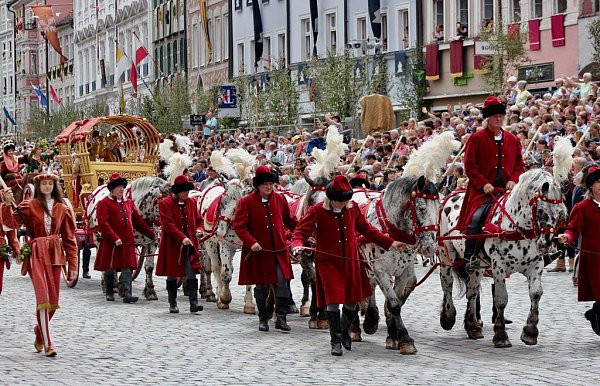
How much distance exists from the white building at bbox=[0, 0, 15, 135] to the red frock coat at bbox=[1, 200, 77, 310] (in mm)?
110410

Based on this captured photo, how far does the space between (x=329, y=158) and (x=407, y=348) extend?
12.3 ft

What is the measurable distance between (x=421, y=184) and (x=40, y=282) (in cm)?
381

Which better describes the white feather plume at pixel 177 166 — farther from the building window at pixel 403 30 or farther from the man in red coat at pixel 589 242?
the building window at pixel 403 30

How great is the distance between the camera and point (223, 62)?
2467 inches

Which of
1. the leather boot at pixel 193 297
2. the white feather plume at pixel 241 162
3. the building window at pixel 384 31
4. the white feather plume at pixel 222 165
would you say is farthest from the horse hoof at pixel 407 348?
the building window at pixel 384 31

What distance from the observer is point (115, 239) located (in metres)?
19.5

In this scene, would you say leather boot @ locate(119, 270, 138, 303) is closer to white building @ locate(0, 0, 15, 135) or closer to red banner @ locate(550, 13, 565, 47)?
red banner @ locate(550, 13, 565, 47)

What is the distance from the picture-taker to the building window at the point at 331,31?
49.8 meters

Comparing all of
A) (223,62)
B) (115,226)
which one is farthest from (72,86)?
(115,226)

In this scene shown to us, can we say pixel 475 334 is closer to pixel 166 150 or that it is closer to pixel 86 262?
pixel 166 150

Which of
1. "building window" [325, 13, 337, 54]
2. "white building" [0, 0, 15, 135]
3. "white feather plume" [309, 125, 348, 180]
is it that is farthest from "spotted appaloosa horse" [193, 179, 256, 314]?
"white building" [0, 0, 15, 135]

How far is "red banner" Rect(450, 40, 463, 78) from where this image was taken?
3941cm

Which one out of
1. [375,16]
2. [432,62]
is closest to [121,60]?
[375,16]

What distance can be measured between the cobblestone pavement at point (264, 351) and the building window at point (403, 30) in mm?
25577
